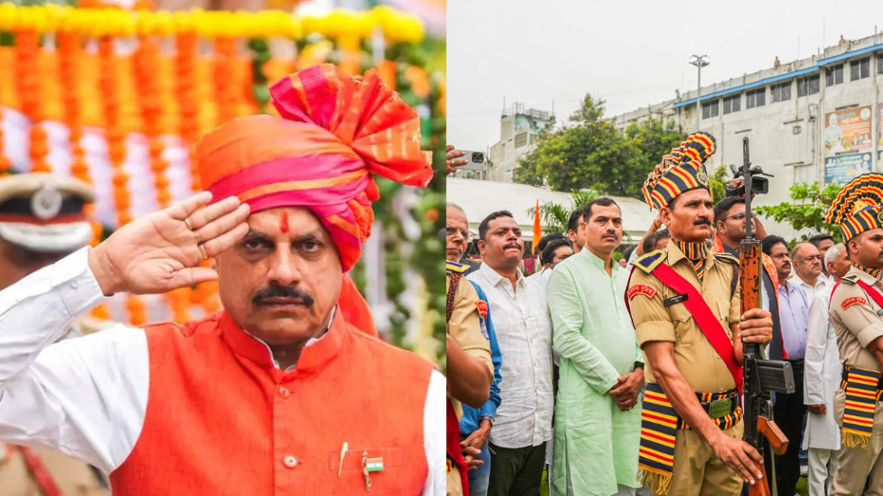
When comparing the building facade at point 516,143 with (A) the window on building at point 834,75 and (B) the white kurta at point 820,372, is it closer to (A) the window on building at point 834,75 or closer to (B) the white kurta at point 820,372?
(A) the window on building at point 834,75

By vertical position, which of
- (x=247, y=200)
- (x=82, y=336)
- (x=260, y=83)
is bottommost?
(x=82, y=336)

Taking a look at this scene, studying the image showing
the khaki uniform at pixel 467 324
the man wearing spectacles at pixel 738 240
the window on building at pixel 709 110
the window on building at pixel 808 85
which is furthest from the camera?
the window on building at pixel 709 110

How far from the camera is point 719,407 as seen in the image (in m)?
2.90

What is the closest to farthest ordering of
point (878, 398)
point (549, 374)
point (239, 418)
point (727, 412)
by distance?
point (239, 418) < point (727, 412) < point (549, 374) < point (878, 398)

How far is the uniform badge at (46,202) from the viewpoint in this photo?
133 cm

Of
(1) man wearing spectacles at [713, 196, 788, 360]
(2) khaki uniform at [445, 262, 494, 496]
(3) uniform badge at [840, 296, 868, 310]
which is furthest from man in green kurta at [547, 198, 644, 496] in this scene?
(3) uniform badge at [840, 296, 868, 310]

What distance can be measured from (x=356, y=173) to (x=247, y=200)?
22 centimetres

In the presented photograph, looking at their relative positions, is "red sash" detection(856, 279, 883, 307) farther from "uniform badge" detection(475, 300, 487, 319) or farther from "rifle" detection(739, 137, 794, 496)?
"uniform badge" detection(475, 300, 487, 319)

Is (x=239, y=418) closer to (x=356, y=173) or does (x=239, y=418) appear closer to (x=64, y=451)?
(x=64, y=451)

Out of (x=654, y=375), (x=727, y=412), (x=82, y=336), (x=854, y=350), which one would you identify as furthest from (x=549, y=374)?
(x=82, y=336)

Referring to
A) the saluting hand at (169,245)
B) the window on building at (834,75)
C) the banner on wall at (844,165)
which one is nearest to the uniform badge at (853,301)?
the saluting hand at (169,245)

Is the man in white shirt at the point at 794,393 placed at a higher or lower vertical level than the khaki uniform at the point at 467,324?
lower

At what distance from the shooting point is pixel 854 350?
3.88m

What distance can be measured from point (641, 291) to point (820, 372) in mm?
A: 2034
